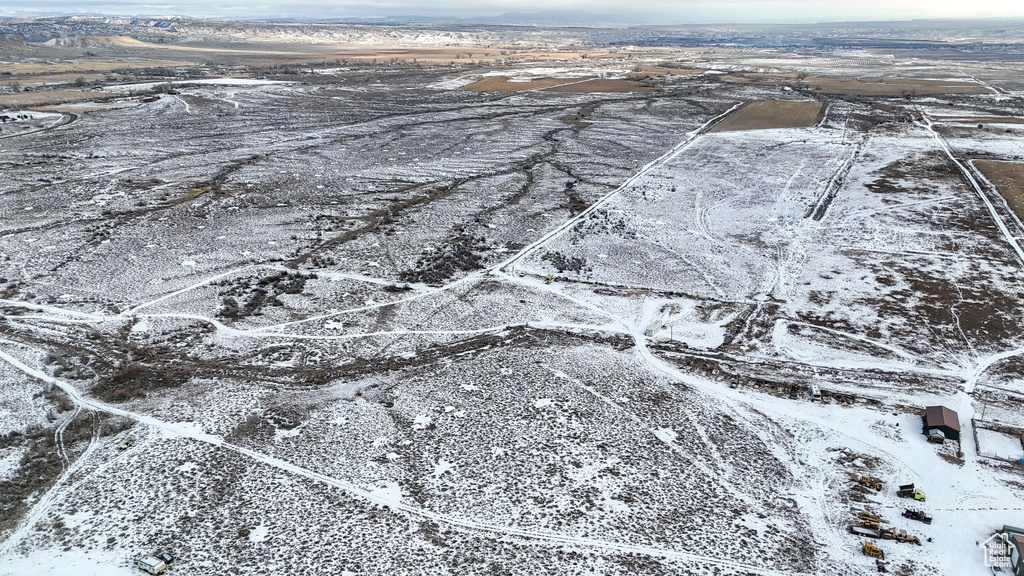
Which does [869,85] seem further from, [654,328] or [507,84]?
[654,328]

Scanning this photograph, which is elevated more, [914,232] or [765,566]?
[914,232]

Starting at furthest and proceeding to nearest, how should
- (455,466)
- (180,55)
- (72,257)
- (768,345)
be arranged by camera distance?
(180,55)
(72,257)
(768,345)
(455,466)

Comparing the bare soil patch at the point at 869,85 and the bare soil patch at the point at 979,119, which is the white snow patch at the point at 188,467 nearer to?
the bare soil patch at the point at 979,119

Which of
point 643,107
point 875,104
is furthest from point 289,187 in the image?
point 875,104

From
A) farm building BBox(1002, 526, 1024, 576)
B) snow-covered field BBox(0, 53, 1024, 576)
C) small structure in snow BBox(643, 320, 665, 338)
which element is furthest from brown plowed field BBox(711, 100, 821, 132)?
farm building BBox(1002, 526, 1024, 576)

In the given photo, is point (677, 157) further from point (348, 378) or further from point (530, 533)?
point (530, 533)

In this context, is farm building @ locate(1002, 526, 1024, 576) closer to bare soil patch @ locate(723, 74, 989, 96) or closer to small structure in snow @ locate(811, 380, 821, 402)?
small structure in snow @ locate(811, 380, 821, 402)

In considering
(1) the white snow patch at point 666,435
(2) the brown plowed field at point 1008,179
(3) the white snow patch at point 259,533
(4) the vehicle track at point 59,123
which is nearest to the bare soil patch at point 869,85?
(2) the brown plowed field at point 1008,179
